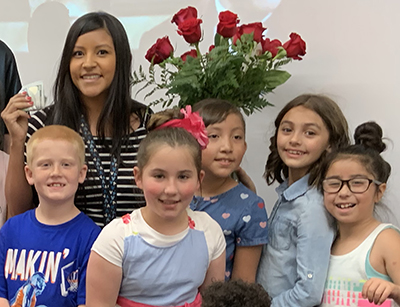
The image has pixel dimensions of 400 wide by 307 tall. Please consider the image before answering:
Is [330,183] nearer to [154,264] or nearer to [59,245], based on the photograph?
[154,264]

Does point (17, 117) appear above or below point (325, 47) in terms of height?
below

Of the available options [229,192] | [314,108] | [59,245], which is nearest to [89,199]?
[59,245]

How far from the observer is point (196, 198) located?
1521mm

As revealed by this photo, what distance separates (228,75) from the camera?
62.2 inches

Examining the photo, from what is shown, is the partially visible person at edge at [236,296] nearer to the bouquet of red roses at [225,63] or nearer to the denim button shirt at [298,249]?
the denim button shirt at [298,249]

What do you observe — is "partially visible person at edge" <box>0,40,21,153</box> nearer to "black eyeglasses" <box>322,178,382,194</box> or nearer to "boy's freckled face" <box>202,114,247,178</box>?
"boy's freckled face" <box>202,114,247,178</box>

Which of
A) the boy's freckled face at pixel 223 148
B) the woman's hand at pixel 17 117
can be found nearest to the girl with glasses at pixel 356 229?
the boy's freckled face at pixel 223 148

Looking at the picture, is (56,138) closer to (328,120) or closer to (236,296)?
(236,296)

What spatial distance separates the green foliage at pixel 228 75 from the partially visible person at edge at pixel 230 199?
108 millimetres

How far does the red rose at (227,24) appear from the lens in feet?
5.31

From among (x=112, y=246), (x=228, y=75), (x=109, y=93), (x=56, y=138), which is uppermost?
(x=228, y=75)

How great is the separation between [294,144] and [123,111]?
23.0 inches

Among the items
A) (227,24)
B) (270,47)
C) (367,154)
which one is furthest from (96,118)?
(367,154)

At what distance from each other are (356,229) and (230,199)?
0.40 metres
